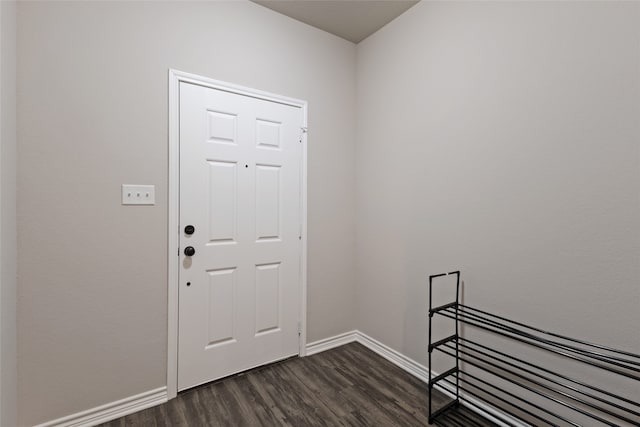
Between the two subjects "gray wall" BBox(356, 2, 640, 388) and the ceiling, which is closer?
"gray wall" BBox(356, 2, 640, 388)

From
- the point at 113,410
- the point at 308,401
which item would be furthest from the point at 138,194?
the point at 308,401

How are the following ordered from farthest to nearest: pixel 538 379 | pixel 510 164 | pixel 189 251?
pixel 189 251 → pixel 510 164 → pixel 538 379

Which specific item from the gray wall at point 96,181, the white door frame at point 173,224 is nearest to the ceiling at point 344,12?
the gray wall at point 96,181

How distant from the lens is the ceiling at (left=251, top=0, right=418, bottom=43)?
2221mm

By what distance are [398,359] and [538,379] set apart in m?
0.98

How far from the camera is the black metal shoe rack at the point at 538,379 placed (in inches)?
50.0

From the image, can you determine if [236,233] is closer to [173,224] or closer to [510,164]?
[173,224]

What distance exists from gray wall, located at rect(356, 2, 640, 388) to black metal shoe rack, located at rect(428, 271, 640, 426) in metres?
0.09

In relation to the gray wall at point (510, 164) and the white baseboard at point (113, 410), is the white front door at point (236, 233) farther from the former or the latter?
the gray wall at point (510, 164)

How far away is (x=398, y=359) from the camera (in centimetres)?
234

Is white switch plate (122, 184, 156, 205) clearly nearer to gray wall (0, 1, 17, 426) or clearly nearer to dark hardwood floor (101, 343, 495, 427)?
gray wall (0, 1, 17, 426)

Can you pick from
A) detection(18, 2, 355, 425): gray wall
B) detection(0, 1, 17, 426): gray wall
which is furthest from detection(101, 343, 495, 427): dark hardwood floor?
detection(0, 1, 17, 426): gray wall

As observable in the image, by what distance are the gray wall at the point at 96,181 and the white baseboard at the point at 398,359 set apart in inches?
49.5

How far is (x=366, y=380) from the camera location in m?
2.13
